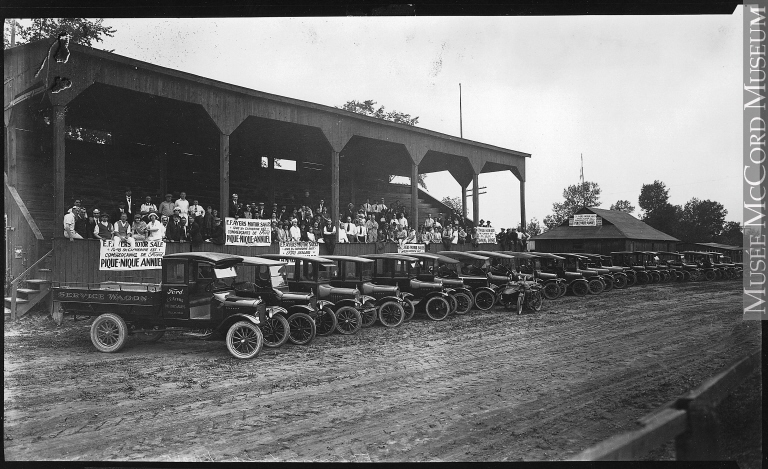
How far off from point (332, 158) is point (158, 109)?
5080 mm

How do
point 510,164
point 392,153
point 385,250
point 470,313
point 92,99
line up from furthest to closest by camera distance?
point 510,164
point 392,153
point 385,250
point 470,313
point 92,99

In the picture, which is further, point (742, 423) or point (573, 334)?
A: point (573, 334)

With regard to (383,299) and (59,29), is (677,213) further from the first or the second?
(59,29)

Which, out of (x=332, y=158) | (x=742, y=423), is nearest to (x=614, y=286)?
(x=332, y=158)

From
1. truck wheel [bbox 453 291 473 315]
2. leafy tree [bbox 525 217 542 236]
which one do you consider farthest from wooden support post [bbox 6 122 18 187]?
leafy tree [bbox 525 217 542 236]

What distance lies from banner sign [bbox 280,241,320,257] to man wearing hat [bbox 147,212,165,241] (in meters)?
3.15

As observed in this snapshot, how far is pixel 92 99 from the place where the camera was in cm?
1220

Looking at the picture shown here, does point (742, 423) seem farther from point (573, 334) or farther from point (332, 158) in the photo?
point (332, 158)

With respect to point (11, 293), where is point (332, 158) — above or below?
above

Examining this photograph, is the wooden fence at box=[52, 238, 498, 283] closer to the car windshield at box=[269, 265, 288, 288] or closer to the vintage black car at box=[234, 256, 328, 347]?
the vintage black car at box=[234, 256, 328, 347]

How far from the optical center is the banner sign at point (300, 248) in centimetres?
1155

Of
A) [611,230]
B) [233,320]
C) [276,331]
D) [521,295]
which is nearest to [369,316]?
[276,331]

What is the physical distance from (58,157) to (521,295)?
38.8 feet

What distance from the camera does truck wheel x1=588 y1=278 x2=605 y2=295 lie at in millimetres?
→ 18577
